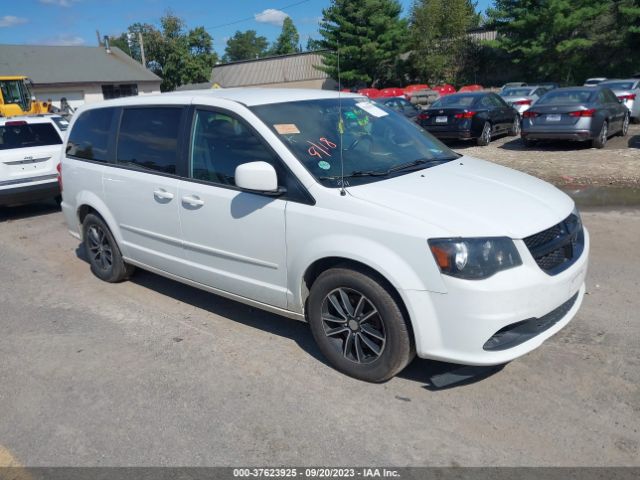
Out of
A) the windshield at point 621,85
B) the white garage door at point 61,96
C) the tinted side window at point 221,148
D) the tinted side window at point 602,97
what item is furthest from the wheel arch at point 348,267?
the white garage door at point 61,96

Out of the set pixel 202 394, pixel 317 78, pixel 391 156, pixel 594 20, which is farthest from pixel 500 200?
pixel 317 78

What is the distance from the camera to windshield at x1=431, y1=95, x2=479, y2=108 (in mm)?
14889

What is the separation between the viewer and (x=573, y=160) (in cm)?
1169

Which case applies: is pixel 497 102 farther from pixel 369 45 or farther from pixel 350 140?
pixel 369 45

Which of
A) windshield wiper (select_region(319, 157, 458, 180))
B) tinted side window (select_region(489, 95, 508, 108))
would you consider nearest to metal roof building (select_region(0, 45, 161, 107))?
tinted side window (select_region(489, 95, 508, 108))

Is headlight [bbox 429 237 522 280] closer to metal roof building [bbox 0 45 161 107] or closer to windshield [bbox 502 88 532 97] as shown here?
windshield [bbox 502 88 532 97]

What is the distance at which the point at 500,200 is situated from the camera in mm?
3633

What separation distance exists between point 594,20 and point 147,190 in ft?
133

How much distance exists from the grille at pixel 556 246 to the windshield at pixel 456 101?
38.1 ft

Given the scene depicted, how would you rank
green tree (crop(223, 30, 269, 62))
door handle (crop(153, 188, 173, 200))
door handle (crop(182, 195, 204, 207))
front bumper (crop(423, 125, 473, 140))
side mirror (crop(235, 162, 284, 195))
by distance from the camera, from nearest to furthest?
side mirror (crop(235, 162, 284, 195))
door handle (crop(182, 195, 204, 207))
door handle (crop(153, 188, 173, 200))
front bumper (crop(423, 125, 473, 140))
green tree (crop(223, 30, 269, 62))

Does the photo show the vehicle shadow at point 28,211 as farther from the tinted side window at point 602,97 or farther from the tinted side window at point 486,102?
the tinted side window at point 602,97

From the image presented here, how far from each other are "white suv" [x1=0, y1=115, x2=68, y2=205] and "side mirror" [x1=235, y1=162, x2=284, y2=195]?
6.99 meters

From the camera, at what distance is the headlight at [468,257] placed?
3.18 m

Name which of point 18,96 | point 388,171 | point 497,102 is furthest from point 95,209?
point 18,96
